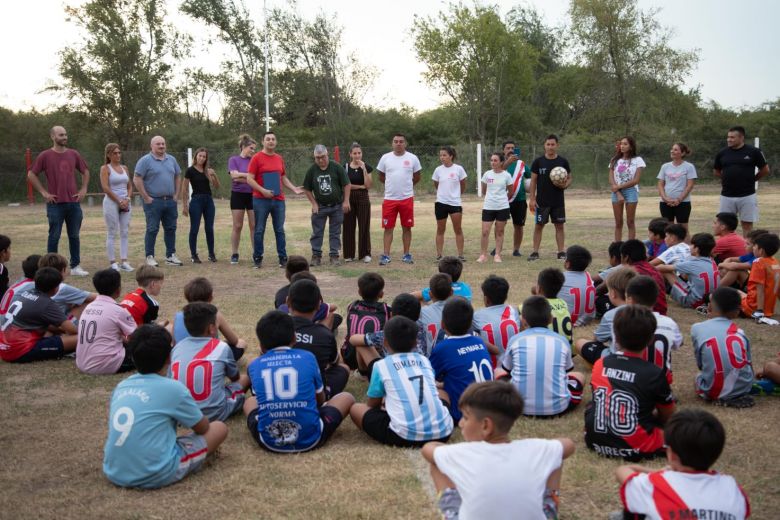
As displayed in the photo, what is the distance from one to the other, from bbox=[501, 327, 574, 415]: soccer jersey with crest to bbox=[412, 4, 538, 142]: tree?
42.2 metres

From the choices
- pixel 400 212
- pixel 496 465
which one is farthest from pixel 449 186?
pixel 496 465

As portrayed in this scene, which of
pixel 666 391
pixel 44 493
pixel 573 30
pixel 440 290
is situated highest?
pixel 573 30

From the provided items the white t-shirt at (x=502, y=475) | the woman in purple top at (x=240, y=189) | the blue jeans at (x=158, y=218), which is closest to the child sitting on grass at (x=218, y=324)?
the white t-shirt at (x=502, y=475)

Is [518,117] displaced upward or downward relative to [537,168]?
upward

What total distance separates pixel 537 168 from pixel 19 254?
9337 millimetres

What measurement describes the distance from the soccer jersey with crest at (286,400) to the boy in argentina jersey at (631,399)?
170cm

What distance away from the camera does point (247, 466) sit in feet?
14.3

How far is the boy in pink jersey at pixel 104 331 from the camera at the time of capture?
614cm

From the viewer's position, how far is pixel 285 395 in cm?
445

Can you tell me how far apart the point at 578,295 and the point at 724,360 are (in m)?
2.30

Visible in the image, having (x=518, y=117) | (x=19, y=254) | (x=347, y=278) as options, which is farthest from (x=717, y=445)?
(x=518, y=117)

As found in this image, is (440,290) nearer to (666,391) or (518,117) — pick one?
(666,391)

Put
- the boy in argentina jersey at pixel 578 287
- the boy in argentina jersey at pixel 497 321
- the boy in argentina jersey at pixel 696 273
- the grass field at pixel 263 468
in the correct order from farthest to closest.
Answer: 1. the boy in argentina jersey at pixel 696 273
2. the boy in argentina jersey at pixel 578 287
3. the boy in argentina jersey at pixel 497 321
4. the grass field at pixel 263 468

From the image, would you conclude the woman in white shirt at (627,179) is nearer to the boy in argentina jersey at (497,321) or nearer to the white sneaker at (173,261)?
the boy in argentina jersey at (497,321)
